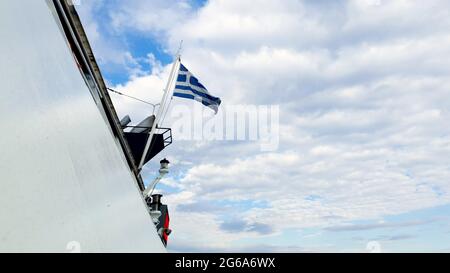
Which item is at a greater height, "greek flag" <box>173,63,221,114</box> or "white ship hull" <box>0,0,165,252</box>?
"greek flag" <box>173,63,221,114</box>

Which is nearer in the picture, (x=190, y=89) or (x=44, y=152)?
(x=44, y=152)

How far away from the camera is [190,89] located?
41.8 ft

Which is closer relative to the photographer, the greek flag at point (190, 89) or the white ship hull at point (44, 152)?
the white ship hull at point (44, 152)

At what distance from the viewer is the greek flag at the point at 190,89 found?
41.7 ft

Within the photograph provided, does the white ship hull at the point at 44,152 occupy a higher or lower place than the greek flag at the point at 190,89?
lower

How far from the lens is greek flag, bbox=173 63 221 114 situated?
12.7 meters

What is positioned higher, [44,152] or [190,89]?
[190,89]

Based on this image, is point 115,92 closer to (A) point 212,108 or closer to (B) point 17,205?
(A) point 212,108

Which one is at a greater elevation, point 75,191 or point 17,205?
point 75,191

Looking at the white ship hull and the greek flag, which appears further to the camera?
the greek flag

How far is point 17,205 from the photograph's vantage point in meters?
1.41
